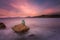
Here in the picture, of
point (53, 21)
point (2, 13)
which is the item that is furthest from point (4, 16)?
point (53, 21)

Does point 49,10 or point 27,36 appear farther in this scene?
point 49,10

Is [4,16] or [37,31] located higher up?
[4,16]

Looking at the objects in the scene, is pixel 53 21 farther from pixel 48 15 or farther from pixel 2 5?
pixel 2 5

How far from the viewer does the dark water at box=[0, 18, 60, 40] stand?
4.09ft

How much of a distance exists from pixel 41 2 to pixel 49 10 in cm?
12

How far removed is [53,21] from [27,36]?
32 centimetres

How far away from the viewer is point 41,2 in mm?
1354

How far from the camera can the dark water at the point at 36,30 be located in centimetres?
125

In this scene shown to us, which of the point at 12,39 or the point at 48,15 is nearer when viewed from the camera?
the point at 12,39

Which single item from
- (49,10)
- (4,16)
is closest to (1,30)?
(4,16)

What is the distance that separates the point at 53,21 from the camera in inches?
53.3

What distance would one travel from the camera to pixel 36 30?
1307 mm

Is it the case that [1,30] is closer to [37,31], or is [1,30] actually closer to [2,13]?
[2,13]

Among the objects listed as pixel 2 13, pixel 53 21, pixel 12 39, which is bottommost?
pixel 12 39
